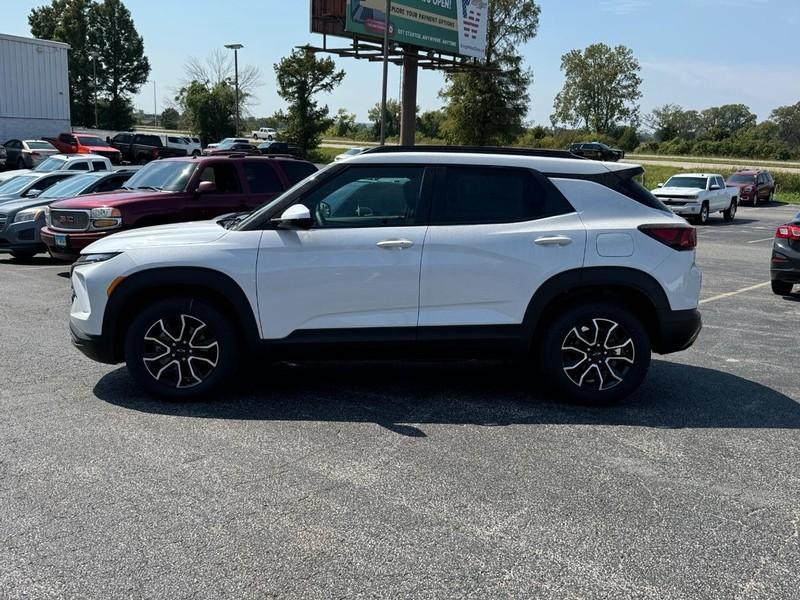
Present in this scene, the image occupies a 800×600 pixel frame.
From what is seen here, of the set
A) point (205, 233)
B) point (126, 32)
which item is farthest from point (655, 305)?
point (126, 32)

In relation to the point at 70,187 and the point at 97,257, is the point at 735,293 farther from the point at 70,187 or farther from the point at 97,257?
the point at 70,187

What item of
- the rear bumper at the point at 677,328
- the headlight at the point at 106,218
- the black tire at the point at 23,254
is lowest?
the black tire at the point at 23,254

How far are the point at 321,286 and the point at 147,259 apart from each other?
127 cm

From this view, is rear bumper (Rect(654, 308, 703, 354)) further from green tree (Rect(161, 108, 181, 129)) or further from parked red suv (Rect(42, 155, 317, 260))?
green tree (Rect(161, 108, 181, 129))

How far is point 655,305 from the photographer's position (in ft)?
18.6

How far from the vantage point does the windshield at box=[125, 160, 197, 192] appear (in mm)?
11523

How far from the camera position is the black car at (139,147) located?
4512 centimetres

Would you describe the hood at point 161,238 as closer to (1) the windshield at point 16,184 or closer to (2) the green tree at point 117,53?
(1) the windshield at point 16,184

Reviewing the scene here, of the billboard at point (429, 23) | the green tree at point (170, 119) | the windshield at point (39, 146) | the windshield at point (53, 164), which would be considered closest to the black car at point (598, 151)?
the billboard at point (429, 23)

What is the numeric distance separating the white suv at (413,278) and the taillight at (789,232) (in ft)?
21.1

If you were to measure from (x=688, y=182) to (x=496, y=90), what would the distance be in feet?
102

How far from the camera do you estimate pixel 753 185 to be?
129ft

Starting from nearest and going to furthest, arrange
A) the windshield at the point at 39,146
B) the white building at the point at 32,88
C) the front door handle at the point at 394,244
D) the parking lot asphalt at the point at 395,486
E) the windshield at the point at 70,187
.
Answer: the parking lot asphalt at the point at 395,486
the front door handle at the point at 394,244
the windshield at the point at 70,187
the windshield at the point at 39,146
the white building at the point at 32,88

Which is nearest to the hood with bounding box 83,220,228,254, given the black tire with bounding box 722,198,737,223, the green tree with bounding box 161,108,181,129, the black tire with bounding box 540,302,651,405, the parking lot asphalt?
the parking lot asphalt
